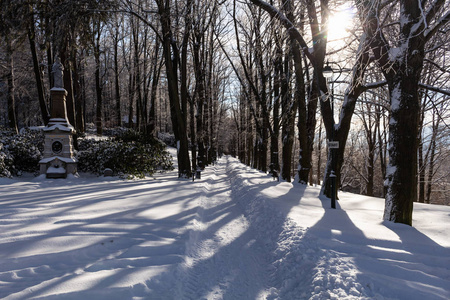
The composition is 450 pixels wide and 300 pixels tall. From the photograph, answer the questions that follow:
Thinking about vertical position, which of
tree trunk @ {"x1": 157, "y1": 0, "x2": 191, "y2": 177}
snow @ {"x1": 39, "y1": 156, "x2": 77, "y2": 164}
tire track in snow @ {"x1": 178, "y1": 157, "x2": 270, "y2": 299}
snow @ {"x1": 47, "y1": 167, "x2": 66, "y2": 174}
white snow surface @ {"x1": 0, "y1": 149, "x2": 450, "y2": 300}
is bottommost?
tire track in snow @ {"x1": 178, "y1": 157, "x2": 270, "y2": 299}

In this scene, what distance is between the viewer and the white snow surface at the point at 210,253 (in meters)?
2.77

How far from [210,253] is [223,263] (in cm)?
38

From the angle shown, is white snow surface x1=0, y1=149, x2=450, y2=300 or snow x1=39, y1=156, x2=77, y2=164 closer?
white snow surface x1=0, y1=149, x2=450, y2=300

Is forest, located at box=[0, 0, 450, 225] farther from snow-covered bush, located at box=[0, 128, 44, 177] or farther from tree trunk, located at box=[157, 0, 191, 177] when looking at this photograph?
snow-covered bush, located at box=[0, 128, 44, 177]

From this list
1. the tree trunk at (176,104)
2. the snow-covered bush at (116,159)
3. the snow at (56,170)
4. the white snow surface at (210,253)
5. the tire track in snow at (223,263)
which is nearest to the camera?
the white snow surface at (210,253)

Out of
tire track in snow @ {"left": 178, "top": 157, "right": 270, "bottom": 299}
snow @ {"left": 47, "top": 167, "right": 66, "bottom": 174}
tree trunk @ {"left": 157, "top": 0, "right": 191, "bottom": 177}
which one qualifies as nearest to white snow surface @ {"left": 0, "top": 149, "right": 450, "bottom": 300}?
tire track in snow @ {"left": 178, "top": 157, "right": 270, "bottom": 299}

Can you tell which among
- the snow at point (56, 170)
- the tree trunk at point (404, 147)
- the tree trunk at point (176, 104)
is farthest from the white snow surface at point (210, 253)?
the tree trunk at point (176, 104)

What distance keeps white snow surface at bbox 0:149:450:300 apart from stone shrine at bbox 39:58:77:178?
5.22m

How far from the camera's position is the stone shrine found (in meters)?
10.8

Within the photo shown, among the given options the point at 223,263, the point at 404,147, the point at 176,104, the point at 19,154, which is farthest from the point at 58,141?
the point at 404,147

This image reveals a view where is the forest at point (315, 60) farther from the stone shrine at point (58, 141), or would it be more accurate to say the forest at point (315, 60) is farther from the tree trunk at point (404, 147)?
the stone shrine at point (58, 141)

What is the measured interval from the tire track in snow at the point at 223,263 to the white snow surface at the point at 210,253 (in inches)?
0.8

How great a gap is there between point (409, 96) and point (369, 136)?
1528 centimetres

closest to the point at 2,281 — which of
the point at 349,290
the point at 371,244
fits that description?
the point at 349,290
